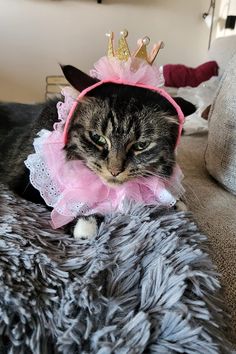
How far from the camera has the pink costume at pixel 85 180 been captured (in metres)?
0.73

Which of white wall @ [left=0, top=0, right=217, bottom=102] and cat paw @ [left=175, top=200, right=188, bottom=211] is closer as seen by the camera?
cat paw @ [left=175, top=200, right=188, bottom=211]

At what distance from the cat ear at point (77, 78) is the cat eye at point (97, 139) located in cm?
9

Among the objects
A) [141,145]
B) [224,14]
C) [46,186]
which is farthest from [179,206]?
[224,14]

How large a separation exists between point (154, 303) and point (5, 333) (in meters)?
0.19

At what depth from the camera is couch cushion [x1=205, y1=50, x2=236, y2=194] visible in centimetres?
96

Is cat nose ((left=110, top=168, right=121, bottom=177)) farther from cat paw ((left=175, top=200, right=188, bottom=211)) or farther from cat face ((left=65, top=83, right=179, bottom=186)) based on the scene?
cat paw ((left=175, top=200, right=188, bottom=211))

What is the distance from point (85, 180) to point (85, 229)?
106mm

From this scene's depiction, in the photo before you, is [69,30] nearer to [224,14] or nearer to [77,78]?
[224,14]

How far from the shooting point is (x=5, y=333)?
45 centimetres

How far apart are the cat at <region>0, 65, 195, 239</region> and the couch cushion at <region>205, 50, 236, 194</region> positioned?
0.73 feet

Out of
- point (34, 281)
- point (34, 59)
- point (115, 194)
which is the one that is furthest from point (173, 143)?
point (34, 59)

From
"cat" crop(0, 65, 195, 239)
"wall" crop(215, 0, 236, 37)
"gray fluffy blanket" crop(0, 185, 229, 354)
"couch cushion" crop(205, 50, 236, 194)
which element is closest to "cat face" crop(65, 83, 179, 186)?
"cat" crop(0, 65, 195, 239)

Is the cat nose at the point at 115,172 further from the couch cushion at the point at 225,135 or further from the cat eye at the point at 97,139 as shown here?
the couch cushion at the point at 225,135

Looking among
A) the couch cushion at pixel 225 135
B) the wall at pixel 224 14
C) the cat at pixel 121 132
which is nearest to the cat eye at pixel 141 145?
the cat at pixel 121 132
